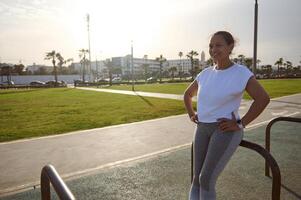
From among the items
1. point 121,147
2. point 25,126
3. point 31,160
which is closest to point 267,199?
point 121,147

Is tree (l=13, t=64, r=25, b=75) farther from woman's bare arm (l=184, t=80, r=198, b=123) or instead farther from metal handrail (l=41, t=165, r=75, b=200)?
metal handrail (l=41, t=165, r=75, b=200)

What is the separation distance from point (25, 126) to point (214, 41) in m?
9.28

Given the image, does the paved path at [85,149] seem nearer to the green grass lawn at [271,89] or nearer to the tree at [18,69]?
the green grass lawn at [271,89]

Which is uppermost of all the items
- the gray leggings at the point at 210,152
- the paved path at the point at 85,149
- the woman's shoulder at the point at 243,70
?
the woman's shoulder at the point at 243,70

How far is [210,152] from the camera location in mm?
2895

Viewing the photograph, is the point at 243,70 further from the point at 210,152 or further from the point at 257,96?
the point at 210,152

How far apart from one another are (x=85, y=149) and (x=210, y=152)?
4.88 meters

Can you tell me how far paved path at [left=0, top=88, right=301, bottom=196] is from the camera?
5.76 metres

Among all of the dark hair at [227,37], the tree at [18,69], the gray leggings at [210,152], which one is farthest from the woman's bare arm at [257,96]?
the tree at [18,69]

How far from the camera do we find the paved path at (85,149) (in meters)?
5.76

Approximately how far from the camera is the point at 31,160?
644cm

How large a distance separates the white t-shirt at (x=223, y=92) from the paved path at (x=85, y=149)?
340cm

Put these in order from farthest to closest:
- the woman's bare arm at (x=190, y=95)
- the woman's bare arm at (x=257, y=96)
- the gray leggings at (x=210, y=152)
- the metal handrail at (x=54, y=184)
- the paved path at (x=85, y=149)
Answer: the paved path at (x=85, y=149) → the woman's bare arm at (x=190, y=95) → the gray leggings at (x=210, y=152) → the woman's bare arm at (x=257, y=96) → the metal handrail at (x=54, y=184)

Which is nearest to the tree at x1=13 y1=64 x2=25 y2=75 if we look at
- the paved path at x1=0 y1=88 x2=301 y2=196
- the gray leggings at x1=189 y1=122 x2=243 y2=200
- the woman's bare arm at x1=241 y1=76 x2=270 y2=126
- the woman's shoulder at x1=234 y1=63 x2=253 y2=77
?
the paved path at x1=0 y1=88 x2=301 y2=196
